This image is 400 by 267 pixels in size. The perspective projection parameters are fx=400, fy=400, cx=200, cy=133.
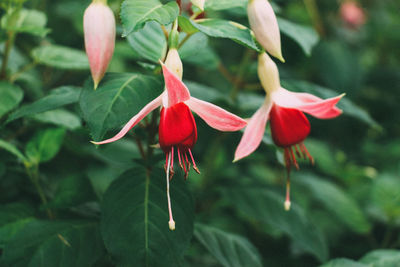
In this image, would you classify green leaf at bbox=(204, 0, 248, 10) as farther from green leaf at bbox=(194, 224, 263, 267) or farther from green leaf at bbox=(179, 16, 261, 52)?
green leaf at bbox=(194, 224, 263, 267)

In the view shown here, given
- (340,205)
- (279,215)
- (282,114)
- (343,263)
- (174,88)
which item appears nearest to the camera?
(174,88)

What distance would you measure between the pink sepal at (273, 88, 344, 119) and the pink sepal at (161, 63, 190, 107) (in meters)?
0.18

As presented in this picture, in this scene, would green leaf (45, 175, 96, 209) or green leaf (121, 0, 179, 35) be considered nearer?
green leaf (121, 0, 179, 35)

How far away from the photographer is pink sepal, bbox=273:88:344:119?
59 centimetres

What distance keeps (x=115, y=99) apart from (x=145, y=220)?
8.3 inches

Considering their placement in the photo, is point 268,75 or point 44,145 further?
A: point 44,145

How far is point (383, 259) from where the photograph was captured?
0.83 meters

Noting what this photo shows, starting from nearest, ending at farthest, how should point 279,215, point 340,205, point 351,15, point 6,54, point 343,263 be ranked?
1. point 343,263
2. point 6,54
3. point 279,215
4. point 340,205
5. point 351,15

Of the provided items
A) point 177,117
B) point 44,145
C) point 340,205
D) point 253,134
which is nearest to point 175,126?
point 177,117

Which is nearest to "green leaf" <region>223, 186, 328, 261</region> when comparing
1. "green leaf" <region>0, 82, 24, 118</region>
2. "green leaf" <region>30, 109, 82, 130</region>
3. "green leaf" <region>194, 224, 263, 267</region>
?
"green leaf" <region>194, 224, 263, 267</region>

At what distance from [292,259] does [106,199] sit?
2.08 ft

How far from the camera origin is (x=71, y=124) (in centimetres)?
84

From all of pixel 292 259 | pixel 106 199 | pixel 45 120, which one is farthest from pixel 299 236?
pixel 45 120

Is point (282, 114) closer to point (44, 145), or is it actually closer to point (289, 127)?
point (289, 127)
